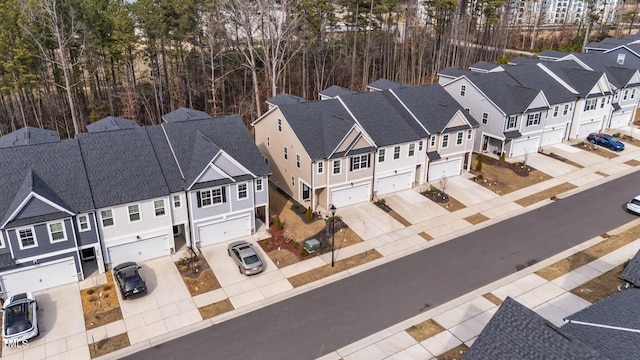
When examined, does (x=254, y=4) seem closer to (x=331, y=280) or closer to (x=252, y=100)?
(x=252, y=100)

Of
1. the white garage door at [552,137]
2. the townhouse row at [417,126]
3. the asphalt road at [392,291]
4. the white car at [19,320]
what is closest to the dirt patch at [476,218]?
the asphalt road at [392,291]

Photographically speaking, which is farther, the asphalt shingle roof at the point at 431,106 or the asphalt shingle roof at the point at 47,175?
the asphalt shingle roof at the point at 431,106

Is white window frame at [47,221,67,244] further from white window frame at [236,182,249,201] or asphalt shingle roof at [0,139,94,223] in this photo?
white window frame at [236,182,249,201]

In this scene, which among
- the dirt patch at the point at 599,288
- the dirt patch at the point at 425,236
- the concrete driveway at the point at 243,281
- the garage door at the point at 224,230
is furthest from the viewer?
the dirt patch at the point at 425,236

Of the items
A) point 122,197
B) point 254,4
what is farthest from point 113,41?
point 122,197

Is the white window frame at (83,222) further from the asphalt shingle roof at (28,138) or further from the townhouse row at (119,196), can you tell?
the asphalt shingle roof at (28,138)

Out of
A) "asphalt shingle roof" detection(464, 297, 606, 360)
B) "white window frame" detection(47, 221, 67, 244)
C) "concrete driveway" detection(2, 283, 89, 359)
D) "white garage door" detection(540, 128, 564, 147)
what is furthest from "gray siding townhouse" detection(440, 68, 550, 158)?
"concrete driveway" detection(2, 283, 89, 359)

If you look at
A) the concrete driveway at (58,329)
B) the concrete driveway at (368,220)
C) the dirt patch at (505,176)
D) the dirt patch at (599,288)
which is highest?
the dirt patch at (505,176)
